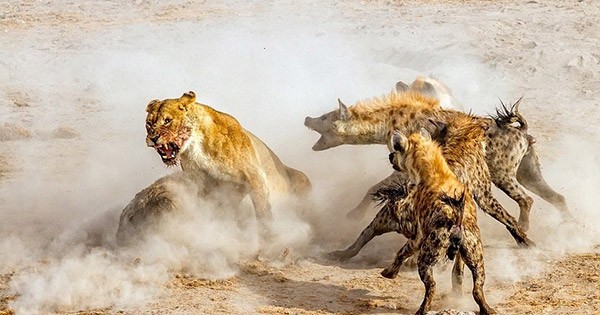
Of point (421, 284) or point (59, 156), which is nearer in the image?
point (421, 284)

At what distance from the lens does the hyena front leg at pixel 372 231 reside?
7824mm

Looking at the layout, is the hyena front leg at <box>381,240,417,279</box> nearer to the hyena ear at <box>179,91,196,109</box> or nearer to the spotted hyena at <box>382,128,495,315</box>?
the spotted hyena at <box>382,128,495,315</box>

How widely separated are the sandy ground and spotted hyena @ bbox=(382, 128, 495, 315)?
0.36 metres

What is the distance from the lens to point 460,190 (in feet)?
22.9

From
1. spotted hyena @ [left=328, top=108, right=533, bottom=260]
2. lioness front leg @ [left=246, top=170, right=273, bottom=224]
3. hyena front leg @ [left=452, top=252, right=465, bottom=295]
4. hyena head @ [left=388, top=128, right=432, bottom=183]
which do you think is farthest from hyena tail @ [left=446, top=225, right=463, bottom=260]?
lioness front leg @ [left=246, top=170, right=273, bottom=224]

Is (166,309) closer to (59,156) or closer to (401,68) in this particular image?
(59,156)

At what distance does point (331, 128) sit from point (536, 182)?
5.99 feet

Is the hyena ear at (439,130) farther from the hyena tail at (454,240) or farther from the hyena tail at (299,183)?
the hyena tail at (454,240)

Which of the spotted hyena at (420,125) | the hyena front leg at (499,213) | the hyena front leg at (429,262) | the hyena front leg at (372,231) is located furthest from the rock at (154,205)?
the hyena front leg at (429,262)

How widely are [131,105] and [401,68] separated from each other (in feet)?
11.1

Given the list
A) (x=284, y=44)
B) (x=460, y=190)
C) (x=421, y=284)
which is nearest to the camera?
(x=460, y=190)

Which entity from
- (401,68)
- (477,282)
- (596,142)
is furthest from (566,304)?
(401,68)

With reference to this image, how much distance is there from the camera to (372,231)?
8031mm

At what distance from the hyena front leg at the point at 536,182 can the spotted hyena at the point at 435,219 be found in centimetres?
142
